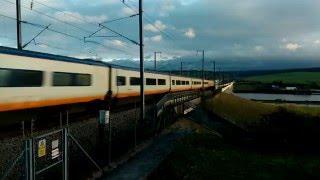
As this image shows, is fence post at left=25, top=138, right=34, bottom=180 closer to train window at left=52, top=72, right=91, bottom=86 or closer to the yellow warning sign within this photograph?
the yellow warning sign

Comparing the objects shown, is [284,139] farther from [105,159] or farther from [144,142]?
[105,159]

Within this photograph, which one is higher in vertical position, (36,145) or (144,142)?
(36,145)

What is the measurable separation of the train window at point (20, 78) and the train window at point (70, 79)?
163 centimetres

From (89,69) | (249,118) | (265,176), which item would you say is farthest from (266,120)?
(265,176)

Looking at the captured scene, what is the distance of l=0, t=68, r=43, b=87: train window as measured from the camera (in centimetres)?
1947

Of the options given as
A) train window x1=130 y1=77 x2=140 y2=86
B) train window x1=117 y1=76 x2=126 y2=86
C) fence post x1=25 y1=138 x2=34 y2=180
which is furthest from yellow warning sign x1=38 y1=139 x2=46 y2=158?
train window x1=130 y1=77 x2=140 y2=86

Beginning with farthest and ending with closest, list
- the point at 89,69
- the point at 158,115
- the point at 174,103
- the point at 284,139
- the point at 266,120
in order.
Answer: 1. the point at 266,120
2. the point at 174,103
3. the point at 284,139
4. the point at 158,115
5. the point at 89,69

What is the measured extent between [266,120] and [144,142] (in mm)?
23495

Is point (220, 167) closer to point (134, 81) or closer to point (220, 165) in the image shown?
point (220, 165)

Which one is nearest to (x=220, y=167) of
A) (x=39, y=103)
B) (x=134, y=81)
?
(x=39, y=103)

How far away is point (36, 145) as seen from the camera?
36.9 feet

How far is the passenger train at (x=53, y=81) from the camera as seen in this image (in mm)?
19859

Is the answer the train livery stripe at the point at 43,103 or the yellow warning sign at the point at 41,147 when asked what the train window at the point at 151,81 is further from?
the yellow warning sign at the point at 41,147

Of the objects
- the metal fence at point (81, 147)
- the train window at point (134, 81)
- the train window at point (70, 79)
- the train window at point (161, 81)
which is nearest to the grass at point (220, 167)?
the metal fence at point (81, 147)
